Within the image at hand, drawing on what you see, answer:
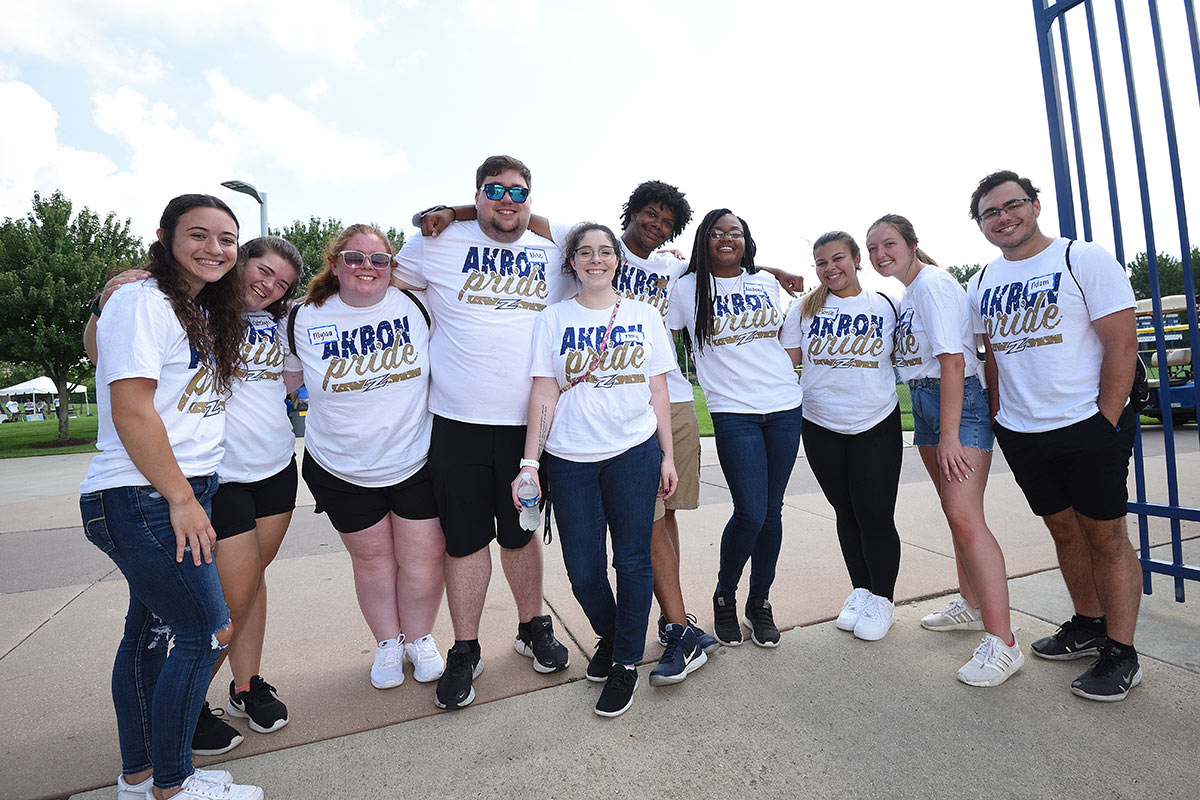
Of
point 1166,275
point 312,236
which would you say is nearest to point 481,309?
point 312,236

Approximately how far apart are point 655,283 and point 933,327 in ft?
4.31

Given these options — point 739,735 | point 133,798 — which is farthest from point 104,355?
point 739,735

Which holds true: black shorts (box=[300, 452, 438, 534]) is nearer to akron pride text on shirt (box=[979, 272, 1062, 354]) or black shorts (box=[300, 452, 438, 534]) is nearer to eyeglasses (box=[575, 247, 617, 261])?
eyeglasses (box=[575, 247, 617, 261])

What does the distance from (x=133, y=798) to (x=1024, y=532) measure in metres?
5.58

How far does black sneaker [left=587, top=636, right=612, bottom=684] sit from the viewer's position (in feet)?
9.44

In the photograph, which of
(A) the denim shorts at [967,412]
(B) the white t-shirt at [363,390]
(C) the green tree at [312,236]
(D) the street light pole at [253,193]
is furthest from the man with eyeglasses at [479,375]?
(C) the green tree at [312,236]

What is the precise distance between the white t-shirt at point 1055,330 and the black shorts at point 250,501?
10.1ft

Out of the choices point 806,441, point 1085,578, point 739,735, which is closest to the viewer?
point 739,735

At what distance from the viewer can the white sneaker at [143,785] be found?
215 cm

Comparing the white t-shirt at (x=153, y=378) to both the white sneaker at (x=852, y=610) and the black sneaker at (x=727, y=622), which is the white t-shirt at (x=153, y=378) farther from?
the white sneaker at (x=852, y=610)

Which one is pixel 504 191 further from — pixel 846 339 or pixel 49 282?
pixel 49 282

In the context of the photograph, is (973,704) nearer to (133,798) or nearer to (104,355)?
(133,798)

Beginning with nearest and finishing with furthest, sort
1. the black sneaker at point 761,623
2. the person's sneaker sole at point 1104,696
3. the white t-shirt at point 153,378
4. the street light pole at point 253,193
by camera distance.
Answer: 1. the white t-shirt at point 153,378
2. the person's sneaker sole at point 1104,696
3. the black sneaker at point 761,623
4. the street light pole at point 253,193

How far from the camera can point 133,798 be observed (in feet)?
7.06
